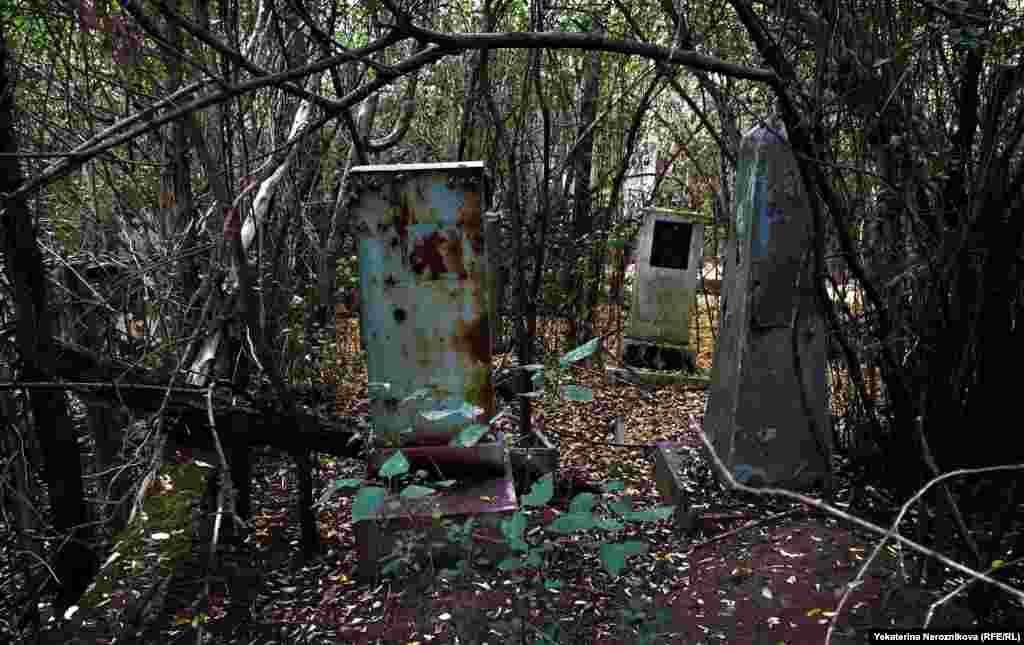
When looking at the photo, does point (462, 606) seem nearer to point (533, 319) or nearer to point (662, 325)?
point (533, 319)

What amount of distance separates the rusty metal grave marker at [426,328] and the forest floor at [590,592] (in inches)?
11.9

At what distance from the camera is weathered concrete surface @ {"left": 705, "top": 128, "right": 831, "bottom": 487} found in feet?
13.3

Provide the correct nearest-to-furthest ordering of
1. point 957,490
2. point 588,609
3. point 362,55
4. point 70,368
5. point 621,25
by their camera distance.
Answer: point 362,55 < point 70,368 < point 588,609 < point 957,490 < point 621,25

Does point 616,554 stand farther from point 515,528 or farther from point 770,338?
point 770,338

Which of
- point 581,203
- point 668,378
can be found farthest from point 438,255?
point 581,203

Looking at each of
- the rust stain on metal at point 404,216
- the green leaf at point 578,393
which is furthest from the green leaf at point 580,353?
the rust stain on metal at point 404,216

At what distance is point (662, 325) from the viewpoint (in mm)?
7793

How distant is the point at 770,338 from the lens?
13.7 ft

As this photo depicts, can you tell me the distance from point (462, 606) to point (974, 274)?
256 centimetres

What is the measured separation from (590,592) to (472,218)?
1865 millimetres

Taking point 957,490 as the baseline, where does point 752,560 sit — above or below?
below

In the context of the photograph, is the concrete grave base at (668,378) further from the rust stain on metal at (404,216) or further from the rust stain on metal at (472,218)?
the rust stain on metal at (404,216)

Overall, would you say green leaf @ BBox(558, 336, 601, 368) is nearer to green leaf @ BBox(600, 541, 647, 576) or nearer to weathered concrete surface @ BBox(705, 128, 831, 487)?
green leaf @ BBox(600, 541, 647, 576)

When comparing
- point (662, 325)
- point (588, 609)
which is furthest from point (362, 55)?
point (662, 325)
